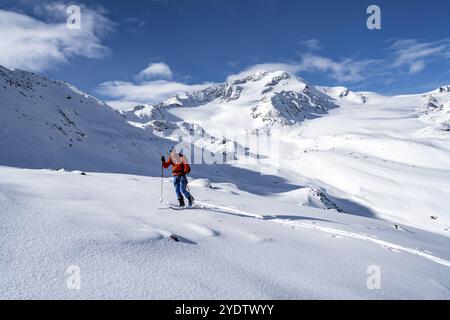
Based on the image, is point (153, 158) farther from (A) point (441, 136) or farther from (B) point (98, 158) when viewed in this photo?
(A) point (441, 136)

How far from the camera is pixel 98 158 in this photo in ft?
113

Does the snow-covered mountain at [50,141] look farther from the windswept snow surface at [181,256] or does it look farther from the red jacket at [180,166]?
the windswept snow surface at [181,256]

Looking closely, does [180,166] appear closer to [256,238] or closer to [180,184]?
[180,184]

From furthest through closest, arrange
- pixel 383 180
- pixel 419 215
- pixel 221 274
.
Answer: pixel 383 180
pixel 419 215
pixel 221 274

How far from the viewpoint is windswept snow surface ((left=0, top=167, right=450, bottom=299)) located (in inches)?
173

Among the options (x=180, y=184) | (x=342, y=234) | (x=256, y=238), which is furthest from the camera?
(x=180, y=184)

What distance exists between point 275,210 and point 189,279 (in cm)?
790

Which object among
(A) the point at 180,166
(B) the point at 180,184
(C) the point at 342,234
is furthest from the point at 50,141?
(C) the point at 342,234

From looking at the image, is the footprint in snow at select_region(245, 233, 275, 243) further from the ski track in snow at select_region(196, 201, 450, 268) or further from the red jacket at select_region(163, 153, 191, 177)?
the red jacket at select_region(163, 153, 191, 177)

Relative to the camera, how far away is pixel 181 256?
5633 millimetres

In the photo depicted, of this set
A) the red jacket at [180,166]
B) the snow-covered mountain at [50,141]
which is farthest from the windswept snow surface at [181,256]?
the snow-covered mountain at [50,141]

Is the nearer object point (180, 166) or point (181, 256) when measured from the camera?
point (181, 256)

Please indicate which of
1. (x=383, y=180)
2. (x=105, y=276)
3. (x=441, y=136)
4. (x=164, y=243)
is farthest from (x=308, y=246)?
(x=441, y=136)

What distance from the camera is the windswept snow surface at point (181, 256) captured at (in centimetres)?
441
